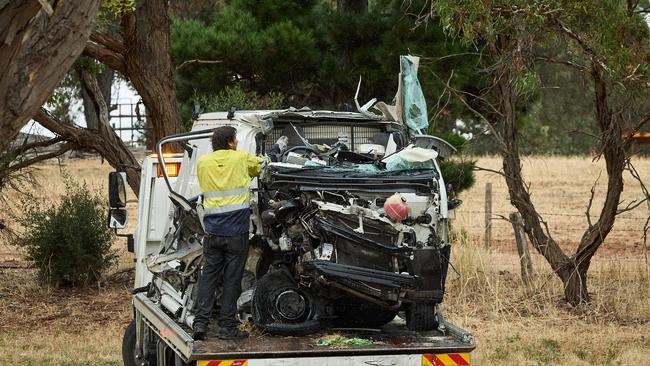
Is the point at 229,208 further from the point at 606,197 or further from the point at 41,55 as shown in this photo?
the point at 606,197

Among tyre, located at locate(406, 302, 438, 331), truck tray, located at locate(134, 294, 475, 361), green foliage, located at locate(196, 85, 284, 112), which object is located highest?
green foliage, located at locate(196, 85, 284, 112)

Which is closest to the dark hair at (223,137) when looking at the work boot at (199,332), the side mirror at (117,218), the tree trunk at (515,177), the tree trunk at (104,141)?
the work boot at (199,332)

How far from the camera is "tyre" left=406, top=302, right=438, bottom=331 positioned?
8367 millimetres

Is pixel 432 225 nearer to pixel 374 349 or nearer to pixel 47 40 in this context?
pixel 374 349

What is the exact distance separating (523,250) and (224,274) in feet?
26.2

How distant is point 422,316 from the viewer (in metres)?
8.40

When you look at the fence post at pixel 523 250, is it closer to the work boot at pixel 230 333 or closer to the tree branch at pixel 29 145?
the tree branch at pixel 29 145

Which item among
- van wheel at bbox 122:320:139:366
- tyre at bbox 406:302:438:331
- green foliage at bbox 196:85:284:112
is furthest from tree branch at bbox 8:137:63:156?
tyre at bbox 406:302:438:331

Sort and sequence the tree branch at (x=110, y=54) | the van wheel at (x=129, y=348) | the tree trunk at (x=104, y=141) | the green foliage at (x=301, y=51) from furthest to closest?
the green foliage at (x=301, y=51)
the tree trunk at (x=104, y=141)
the tree branch at (x=110, y=54)
the van wheel at (x=129, y=348)

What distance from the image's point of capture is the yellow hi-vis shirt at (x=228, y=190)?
8.25 metres

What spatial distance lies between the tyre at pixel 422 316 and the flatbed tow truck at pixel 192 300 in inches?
1.6

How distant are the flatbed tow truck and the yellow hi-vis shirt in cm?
20

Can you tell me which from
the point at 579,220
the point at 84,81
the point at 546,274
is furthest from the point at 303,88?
the point at 579,220

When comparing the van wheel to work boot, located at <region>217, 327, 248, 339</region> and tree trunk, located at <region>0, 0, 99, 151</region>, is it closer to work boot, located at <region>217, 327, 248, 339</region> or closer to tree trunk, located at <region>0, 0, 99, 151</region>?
work boot, located at <region>217, 327, 248, 339</region>
